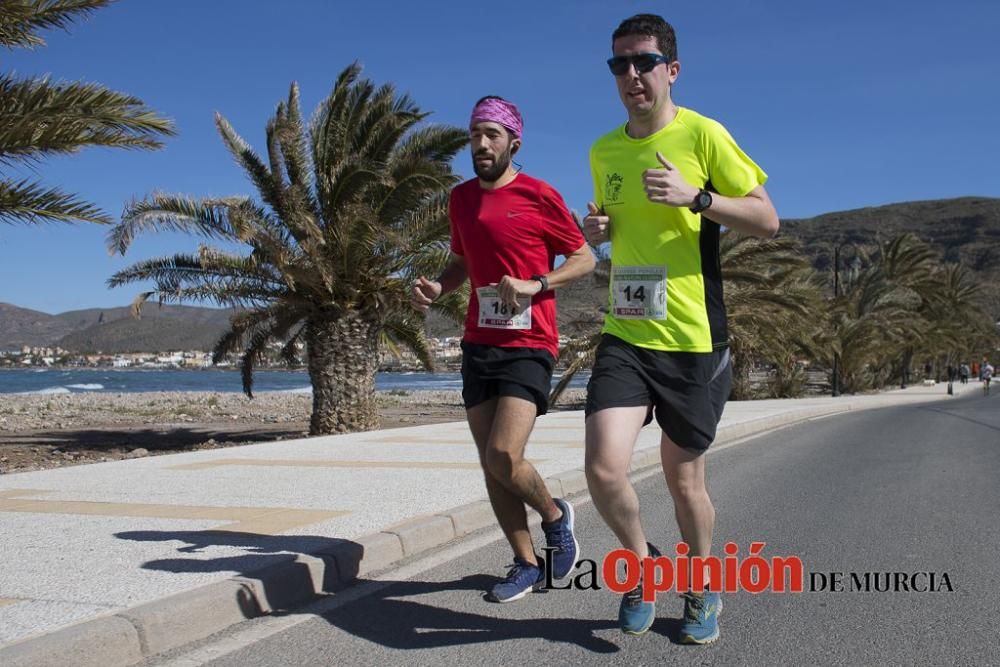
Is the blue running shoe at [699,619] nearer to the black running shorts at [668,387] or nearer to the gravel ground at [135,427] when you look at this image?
the black running shorts at [668,387]

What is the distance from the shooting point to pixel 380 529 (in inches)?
219

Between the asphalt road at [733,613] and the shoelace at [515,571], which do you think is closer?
the asphalt road at [733,613]

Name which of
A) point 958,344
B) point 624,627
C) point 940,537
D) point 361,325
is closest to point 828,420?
point 361,325

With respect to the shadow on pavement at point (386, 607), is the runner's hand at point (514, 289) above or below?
above

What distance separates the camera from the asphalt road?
360 cm

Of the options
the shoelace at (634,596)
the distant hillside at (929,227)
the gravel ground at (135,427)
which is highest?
the distant hillside at (929,227)

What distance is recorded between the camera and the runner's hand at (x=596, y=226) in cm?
358

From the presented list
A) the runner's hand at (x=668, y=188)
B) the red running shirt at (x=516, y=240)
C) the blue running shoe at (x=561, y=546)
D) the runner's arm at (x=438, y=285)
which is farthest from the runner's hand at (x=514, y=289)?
the blue running shoe at (x=561, y=546)

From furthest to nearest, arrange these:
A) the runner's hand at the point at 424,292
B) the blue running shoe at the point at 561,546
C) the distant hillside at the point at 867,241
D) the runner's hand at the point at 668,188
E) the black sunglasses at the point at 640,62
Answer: the distant hillside at the point at 867,241
the blue running shoe at the point at 561,546
the runner's hand at the point at 424,292
the black sunglasses at the point at 640,62
the runner's hand at the point at 668,188

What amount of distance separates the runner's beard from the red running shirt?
0.20ft

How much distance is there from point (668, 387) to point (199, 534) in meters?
3.13

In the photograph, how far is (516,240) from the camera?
4.17m

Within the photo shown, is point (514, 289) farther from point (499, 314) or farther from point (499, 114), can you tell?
point (499, 114)

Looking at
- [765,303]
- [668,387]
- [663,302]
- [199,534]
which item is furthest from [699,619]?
[765,303]
